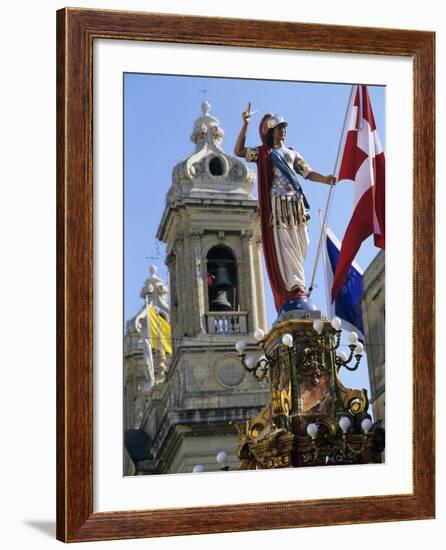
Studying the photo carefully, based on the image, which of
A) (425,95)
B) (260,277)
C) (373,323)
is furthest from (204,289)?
(425,95)

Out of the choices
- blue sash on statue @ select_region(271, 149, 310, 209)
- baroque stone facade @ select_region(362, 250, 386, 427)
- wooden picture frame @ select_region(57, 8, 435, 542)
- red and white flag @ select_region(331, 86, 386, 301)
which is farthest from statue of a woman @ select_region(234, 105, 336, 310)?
wooden picture frame @ select_region(57, 8, 435, 542)

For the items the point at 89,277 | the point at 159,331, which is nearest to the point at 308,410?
the point at 159,331

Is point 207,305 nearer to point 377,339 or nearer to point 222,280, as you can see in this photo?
point 222,280

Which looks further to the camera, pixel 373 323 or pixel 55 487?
pixel 373 323

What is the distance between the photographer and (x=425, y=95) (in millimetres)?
7641

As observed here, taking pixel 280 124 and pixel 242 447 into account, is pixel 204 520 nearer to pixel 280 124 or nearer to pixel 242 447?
pixel 242 447

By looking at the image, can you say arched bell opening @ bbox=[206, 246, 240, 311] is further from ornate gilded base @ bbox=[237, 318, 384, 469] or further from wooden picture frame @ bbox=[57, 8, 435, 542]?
wooden picture frame @ bbox=[57, 8, 435, 542]

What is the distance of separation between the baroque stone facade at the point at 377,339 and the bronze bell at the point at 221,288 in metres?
0.62

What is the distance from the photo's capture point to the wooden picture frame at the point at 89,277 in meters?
6.93

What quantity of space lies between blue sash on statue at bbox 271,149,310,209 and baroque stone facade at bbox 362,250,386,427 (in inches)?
16.5

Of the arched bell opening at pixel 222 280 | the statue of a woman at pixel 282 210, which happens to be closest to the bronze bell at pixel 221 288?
the arched bell opening at pixel 222 280

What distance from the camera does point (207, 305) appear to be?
751 centimetres

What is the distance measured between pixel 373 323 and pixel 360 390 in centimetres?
31

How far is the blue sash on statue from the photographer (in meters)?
7.59
